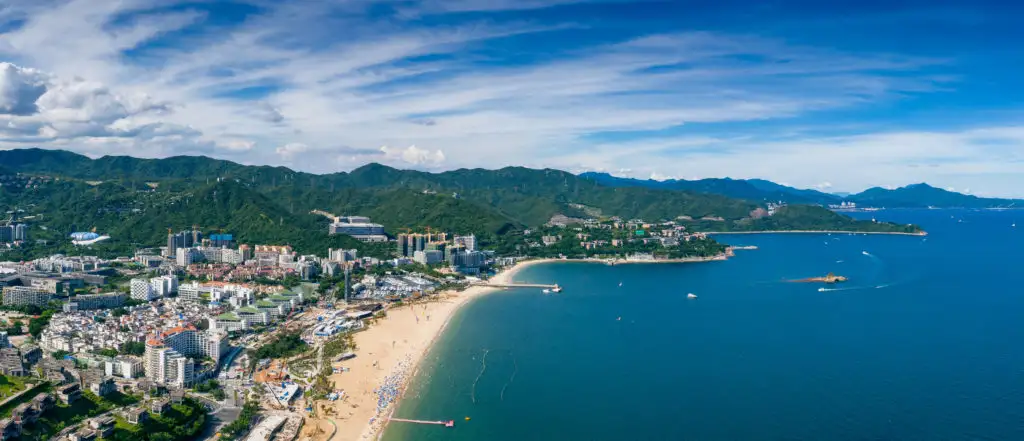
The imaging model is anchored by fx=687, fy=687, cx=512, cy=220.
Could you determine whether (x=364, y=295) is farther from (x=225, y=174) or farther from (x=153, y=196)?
(x=225, y=174)

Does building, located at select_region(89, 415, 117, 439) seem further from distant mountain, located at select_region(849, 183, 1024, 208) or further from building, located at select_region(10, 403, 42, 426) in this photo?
distant mountain, located at select_region(849, 183, 1024, 208)

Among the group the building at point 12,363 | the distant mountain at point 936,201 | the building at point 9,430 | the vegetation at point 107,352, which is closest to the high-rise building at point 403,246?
the vegetation at point 107,352

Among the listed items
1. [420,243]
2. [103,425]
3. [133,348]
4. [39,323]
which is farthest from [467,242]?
[103,425]

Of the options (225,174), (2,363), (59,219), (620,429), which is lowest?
(620,429)

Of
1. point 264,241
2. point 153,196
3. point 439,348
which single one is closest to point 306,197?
point 153,196

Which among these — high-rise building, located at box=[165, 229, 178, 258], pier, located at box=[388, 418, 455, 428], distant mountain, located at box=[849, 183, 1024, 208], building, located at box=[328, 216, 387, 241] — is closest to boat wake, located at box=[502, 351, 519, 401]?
pier, located at box=[388, 418, 455, 428]

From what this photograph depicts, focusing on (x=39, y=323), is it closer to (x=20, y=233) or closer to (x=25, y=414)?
(x=25, y=414)

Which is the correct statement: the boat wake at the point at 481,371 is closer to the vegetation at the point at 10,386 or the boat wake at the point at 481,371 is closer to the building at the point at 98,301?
the vegetation at the point at 10,386
